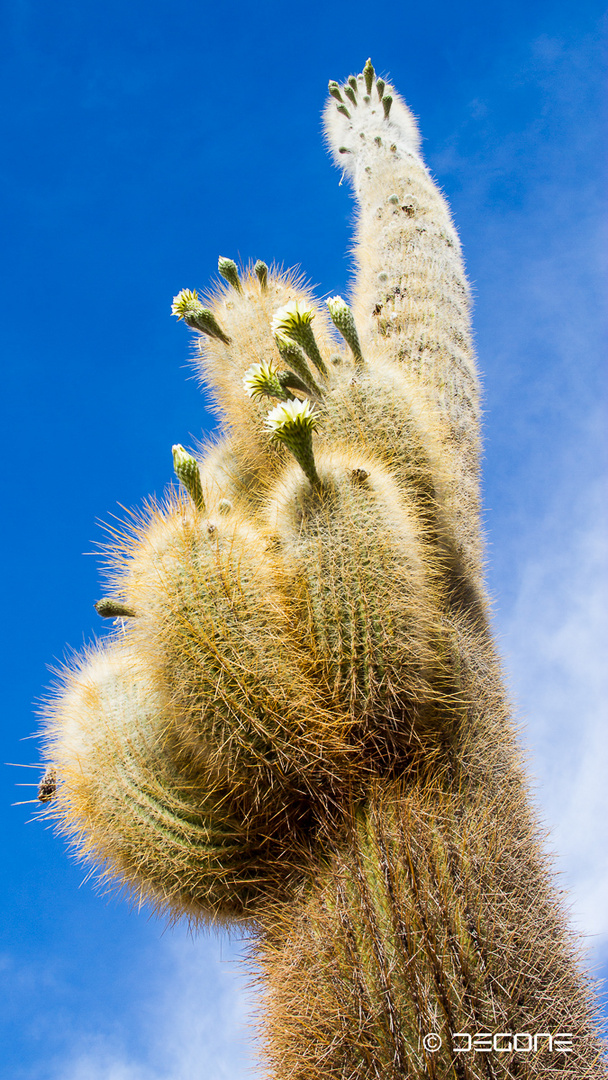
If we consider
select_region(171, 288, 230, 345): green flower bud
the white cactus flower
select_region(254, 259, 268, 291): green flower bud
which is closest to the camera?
the white cactus flower

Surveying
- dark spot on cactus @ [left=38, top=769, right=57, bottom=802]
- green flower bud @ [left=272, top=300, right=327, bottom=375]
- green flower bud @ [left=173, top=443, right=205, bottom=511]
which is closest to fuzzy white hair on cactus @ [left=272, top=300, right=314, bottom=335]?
green flower bud @ [left=272, top=300, right=327, bottom=375]

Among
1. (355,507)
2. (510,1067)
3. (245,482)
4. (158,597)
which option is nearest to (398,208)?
(245,482)

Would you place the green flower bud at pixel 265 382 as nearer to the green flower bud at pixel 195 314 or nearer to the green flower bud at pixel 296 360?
the green flower bud at pixel 296 360

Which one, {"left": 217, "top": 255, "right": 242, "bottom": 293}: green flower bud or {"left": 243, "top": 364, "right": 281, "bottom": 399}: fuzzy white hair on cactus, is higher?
{"left": 217, "top": 255, "right": 242, "bottom": 293}: green flower bud

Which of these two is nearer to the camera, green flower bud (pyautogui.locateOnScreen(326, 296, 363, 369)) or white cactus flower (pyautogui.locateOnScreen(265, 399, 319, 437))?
white cactus flower (pyautogui.locateOnScreen(265, 399, 319, 437))

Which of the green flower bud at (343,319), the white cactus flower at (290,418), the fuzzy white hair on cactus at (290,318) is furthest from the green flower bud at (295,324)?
the white cactus flower at (290,418)

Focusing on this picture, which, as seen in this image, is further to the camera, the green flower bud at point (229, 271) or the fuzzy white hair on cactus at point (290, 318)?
the green flower bud at point (229, 271)

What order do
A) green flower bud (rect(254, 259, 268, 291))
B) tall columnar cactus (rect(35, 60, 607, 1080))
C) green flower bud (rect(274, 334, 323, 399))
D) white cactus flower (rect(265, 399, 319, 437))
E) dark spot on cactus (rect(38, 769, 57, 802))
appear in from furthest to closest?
green flower bud (rect(254, 259, 268, 291)) < dark spot on cactus (rect(38, 769, 57, 802)) < green flower bud (rect(274, 334, 323, 399)) < white cactus flower (rect(265, 399, 319, 437)) < tall columnar cactus (rect(35, 60, 607, 1080))

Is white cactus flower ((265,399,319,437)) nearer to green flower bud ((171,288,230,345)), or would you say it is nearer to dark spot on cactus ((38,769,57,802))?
green flower bud ((171,288,230,345))

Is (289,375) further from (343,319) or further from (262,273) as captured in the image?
(262,273)

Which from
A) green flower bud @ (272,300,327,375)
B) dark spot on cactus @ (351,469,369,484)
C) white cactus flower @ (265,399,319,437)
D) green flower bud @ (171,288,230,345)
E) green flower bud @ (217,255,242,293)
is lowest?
dark spot on cactus @ (351,469,369,484)
